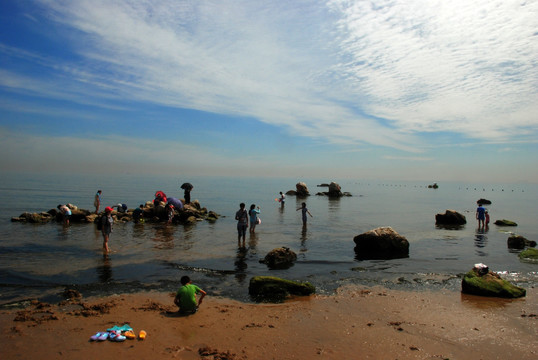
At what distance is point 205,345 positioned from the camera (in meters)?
7.49

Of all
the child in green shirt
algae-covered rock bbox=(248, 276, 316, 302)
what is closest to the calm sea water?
algae-covered rock bbox=(248, 276, 316, 302)

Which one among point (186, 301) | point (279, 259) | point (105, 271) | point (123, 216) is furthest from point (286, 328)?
point (123, 216)

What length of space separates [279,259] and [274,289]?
4488mm

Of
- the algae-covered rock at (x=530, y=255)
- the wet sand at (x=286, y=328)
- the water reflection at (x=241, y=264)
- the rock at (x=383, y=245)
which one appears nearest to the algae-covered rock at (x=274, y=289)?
the wet sand at (x=286, y=328)

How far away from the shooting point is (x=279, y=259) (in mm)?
15562

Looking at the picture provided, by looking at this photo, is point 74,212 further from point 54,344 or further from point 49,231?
point 54,344

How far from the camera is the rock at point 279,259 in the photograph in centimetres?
1530

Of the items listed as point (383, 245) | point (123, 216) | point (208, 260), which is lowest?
point (208, 260)

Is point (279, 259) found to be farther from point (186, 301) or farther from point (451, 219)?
point (451, 219)

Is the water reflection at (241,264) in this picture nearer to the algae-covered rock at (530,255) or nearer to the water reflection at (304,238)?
the water reflection at (304,238)

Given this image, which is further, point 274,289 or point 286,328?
point 274,289

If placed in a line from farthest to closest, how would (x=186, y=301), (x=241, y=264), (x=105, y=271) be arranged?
(x=241, y=264), (x=105, y=271), (x=186, y=301)

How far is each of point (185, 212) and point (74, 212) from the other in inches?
345

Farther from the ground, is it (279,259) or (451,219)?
(451,219)
